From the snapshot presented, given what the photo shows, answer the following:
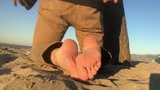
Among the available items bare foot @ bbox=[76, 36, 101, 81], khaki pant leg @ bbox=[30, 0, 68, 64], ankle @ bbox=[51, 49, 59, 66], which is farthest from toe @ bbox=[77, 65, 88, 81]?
khaki pant leg @ bbox=[30, 0, 68, 64]

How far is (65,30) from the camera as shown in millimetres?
3334

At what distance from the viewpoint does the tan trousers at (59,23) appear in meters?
3.15

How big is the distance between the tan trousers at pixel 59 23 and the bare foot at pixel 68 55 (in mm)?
167

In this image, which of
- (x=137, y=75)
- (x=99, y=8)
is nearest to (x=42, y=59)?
(x=99, y=8)

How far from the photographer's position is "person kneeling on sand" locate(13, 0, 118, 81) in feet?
9.39

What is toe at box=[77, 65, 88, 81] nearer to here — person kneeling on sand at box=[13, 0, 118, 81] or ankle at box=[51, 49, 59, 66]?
person kneeling on sand at box=[13, 0, 118, 81]

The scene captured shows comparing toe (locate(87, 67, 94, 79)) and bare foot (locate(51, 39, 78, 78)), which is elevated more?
bare foot (locate(51, 39, 78, 78))

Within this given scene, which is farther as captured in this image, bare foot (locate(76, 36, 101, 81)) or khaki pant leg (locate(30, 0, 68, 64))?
khaki pant leg (locate(30, 0, 68, 64))

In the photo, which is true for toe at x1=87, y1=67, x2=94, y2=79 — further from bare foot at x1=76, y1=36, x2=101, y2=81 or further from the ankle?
the ankle

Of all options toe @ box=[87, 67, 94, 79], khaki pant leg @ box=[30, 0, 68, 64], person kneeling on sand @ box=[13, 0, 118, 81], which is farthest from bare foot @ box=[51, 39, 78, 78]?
khaki pant leg @ box=[30, 0, 68, 64]

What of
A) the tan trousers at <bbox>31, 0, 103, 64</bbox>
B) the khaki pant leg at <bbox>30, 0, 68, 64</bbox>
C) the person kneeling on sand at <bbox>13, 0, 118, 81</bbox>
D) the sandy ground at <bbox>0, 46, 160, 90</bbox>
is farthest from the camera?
the khaki pant leg at <bbox>30, 0, 68, 64</bbox>

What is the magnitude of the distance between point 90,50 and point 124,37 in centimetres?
121

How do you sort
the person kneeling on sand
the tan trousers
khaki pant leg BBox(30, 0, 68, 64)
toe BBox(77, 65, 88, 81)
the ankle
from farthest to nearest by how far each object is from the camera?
1. khaki pant leg BBox(30, 0, 68, 64)
2. the tan trousers
3. the ankle
4. the person kneeling on sand
5. toe BBox(77, 65, 88, 81)

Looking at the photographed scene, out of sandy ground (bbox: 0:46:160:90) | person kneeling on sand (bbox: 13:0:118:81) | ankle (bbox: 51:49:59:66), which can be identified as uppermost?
person kneeling on sand (bbox: 13:0:118:81)
